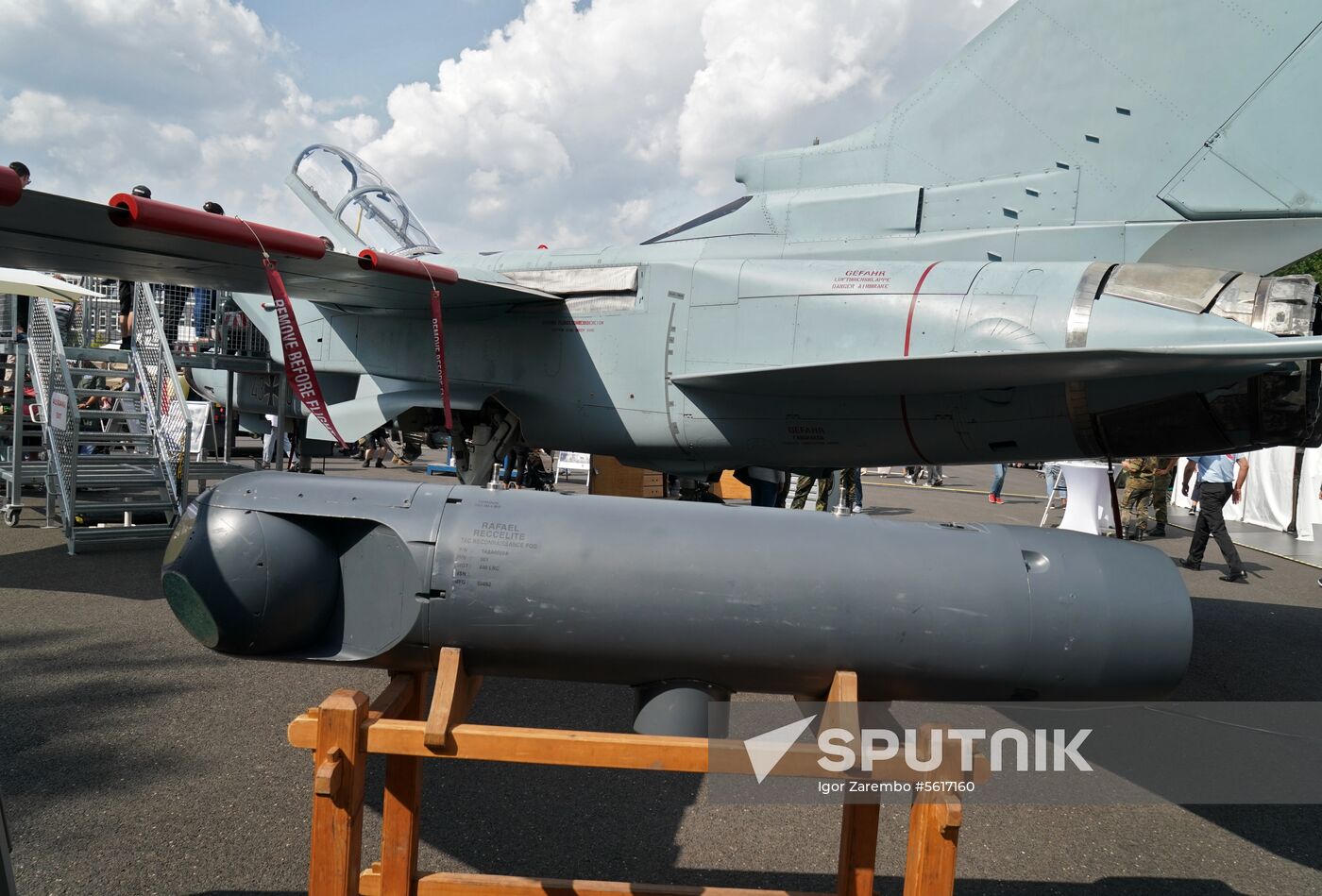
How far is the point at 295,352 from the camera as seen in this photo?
4336 mm

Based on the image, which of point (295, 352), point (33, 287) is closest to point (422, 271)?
point (295, 352)

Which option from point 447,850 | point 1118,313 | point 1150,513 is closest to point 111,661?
point 447,850

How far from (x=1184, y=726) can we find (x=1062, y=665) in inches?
104

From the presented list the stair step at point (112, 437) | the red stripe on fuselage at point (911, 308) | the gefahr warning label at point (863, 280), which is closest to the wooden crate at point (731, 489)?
the stair step at point (112, 437)

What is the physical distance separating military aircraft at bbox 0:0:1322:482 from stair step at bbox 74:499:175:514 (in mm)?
2653

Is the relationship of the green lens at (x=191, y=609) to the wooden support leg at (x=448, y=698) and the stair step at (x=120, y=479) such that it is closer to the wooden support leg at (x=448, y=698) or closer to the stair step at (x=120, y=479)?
the wooden support leg at (x=448, y=698)

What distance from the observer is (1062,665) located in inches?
99.5

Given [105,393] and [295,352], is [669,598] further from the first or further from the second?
[105,393]

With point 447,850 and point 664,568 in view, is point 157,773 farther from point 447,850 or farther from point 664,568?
point 664,568

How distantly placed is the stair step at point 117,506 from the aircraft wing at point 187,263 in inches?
102

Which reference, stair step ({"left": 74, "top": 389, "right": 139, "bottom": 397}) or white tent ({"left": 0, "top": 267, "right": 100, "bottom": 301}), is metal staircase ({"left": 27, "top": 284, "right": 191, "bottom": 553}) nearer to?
stair step ({"left": 74, "top": 389, "right": 139, "bottom": 397})

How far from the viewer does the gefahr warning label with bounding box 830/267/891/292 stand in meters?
4.70

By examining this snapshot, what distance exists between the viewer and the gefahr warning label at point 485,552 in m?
2.50

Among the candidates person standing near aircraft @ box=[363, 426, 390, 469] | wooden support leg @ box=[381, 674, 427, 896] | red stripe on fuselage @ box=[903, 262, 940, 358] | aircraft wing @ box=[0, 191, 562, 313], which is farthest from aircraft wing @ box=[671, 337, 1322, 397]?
person standing near aircraft @ box=[363, 426, 390, 469]
